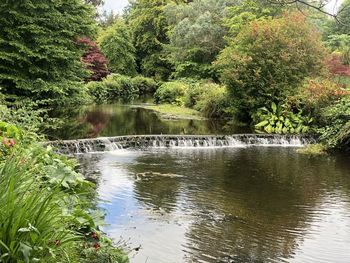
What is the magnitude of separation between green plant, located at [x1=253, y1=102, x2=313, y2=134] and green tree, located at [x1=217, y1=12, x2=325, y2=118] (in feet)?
1.68

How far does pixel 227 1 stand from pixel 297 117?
15045mm

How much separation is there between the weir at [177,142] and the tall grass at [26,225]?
9793 mm

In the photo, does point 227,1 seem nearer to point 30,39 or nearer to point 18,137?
point 30,39

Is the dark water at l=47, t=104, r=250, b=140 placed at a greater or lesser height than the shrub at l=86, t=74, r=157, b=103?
lesser

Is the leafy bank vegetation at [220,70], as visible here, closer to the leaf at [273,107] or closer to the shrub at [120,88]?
the leaf at [273,107]

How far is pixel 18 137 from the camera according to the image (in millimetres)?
4426

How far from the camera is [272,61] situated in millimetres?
18188

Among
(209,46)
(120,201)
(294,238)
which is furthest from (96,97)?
(294,238)

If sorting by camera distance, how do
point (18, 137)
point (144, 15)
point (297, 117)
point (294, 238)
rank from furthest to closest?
point (144, 15) < point (297, 117) < point (294, 238) < point (18, 137)

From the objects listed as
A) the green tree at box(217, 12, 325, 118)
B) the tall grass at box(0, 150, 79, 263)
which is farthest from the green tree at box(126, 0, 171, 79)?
the tall grass at box(0, 150, 79, 263)

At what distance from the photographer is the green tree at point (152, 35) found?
126 feet

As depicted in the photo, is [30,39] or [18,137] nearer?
[18,137]

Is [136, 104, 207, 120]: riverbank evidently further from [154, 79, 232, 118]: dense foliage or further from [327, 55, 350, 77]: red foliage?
[327, 55, 350, 77]: red foliage

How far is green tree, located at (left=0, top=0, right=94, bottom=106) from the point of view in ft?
48.0
